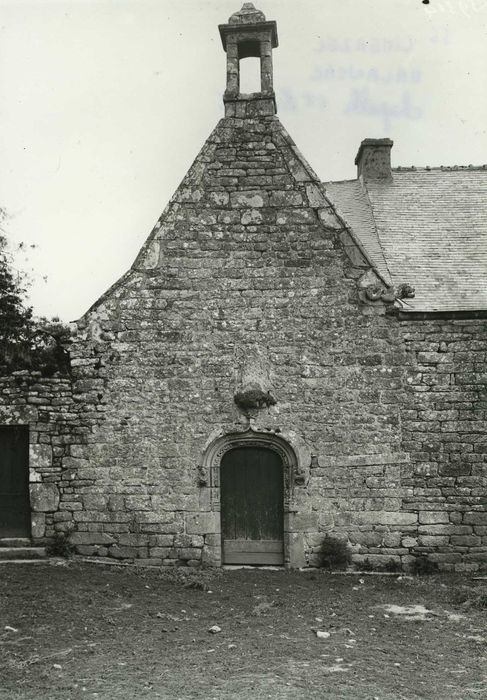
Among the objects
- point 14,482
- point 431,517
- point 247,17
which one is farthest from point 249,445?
point 247,17

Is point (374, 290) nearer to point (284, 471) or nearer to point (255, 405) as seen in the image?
point (255, 405)

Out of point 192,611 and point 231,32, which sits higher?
point 231,32

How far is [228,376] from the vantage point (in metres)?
9.95

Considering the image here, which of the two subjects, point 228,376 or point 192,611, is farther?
point 228,376

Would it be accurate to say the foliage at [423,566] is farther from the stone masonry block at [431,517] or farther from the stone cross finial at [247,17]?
the stone cross finial at [247,17]

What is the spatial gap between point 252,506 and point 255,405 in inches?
57.8

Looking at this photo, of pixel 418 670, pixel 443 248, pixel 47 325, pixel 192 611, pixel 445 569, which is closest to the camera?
pixel 418 670

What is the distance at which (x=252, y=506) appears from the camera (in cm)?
1005

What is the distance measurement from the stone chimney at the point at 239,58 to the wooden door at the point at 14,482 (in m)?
5.67

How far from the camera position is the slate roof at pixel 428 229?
35.2ft

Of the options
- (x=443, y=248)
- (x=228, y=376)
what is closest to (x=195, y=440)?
(x=228, y=376)

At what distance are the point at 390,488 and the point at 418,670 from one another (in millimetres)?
3858

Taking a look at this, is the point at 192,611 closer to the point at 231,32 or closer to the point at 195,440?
the point at 195,440

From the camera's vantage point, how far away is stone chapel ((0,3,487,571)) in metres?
9.78
